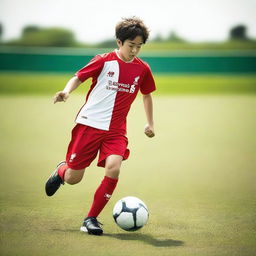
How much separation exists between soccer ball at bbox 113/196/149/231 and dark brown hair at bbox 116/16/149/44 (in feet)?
4.31

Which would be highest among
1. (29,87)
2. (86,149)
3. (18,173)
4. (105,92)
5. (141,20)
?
(141,20)

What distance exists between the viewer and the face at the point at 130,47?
4878 millimetres

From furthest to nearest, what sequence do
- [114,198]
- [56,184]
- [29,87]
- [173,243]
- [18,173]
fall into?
[29,87] < [18,173] < [114,198] < [56,184] < [173,243]

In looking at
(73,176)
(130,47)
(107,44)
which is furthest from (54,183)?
(107,44)

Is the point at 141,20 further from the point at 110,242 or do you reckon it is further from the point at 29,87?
the point at 29,87

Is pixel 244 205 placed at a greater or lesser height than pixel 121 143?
lesser

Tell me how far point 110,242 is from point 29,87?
13.8 meters

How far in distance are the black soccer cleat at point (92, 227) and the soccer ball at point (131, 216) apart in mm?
154

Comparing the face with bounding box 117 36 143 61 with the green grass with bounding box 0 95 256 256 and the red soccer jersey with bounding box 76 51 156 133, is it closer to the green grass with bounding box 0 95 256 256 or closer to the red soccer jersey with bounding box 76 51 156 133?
the red soccer jersey with bounding box 76 51 156 133

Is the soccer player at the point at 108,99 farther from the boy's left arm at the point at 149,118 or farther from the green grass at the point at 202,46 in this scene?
the green grass at the point at 202,46

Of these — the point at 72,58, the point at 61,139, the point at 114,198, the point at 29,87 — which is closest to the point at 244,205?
the point at 114,198

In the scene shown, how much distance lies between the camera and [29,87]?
17.8m

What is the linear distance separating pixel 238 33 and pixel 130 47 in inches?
948

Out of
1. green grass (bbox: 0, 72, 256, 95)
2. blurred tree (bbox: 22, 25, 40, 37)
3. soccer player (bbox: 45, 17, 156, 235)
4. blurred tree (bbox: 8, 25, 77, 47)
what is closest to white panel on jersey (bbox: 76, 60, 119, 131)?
soccer player (bbox: 45, 17, 156, 235)
